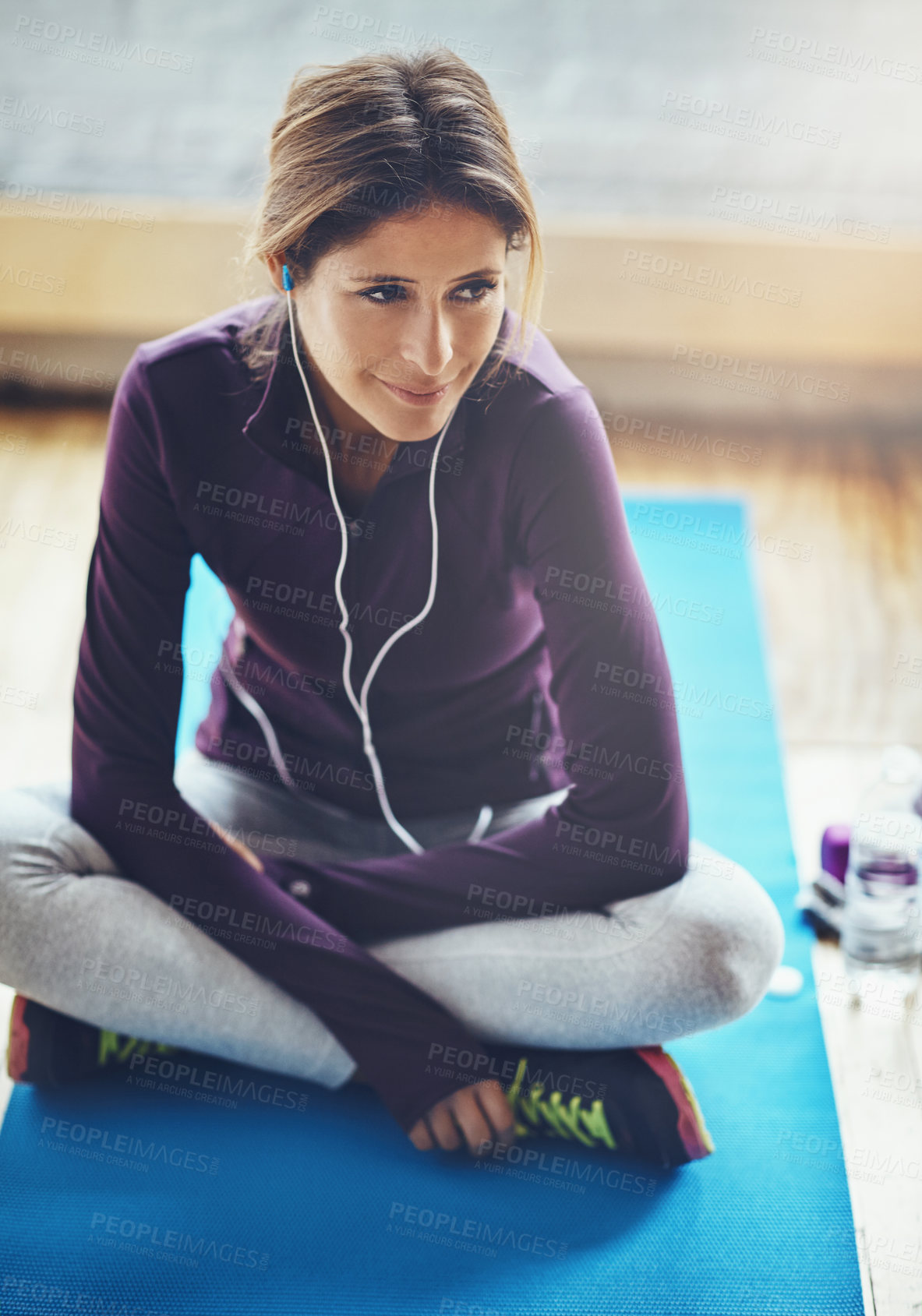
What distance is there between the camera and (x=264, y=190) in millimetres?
1075

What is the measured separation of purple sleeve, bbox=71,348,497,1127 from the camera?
1243mm

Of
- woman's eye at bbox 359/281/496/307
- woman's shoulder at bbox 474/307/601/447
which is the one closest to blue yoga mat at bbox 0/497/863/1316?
woman's shoulder at bbox 474/307/601/447

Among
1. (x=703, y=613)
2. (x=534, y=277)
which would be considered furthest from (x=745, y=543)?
(x=534, y=277)

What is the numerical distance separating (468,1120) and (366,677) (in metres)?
0.46

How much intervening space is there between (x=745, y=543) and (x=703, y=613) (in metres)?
0.26

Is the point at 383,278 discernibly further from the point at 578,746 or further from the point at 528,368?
the point at 578,746

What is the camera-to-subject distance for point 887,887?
1561mm

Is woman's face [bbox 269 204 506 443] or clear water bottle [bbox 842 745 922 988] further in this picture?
clear water bottle [bbox 842 745 922 988]

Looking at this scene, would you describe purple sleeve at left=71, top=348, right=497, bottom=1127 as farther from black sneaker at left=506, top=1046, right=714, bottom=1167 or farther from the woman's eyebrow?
the woman's eyebrow

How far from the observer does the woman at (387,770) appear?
117 cm

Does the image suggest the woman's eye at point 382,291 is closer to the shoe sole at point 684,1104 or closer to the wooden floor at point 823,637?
the shoe sole at point 684,1104

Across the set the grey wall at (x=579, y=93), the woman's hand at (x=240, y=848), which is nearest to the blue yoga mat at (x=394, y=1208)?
the woman's hand at (x=240, y=848)

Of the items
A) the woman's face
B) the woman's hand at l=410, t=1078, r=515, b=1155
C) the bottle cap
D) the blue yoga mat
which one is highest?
the woman's face

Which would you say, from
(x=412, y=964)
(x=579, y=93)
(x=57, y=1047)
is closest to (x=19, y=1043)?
(x=57, y=1047)
